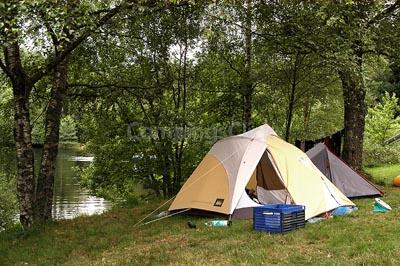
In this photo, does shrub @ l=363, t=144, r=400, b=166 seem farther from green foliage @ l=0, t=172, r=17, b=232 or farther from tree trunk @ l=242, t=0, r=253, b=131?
green foliage @ l=0, t=172, r=17, b=232

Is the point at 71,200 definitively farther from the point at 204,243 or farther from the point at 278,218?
the point at 278,218

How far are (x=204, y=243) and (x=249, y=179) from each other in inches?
94.6

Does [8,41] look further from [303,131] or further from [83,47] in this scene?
[303,131]

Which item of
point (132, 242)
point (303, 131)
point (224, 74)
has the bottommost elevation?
point (132, 242)

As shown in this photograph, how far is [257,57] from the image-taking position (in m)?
12.7

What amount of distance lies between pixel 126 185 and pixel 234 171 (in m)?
7.59

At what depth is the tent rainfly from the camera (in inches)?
341

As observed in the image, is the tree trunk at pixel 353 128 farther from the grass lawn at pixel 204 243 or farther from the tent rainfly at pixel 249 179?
the tent rainfly at pixel 249 179

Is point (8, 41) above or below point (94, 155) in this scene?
above

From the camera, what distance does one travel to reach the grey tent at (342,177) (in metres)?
10.7

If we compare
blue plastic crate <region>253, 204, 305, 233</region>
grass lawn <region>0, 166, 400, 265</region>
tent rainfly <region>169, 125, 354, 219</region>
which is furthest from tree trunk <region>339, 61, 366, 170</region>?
blue plastic crate <region>253, 204, 305, 233</region>

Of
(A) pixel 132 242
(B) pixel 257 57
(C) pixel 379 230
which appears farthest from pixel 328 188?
(B) pixel 257 57

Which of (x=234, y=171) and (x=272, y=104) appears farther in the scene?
(x=272, y=104)

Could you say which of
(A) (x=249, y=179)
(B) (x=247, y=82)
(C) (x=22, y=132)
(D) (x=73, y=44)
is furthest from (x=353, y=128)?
(C) (x=22, y=132)
